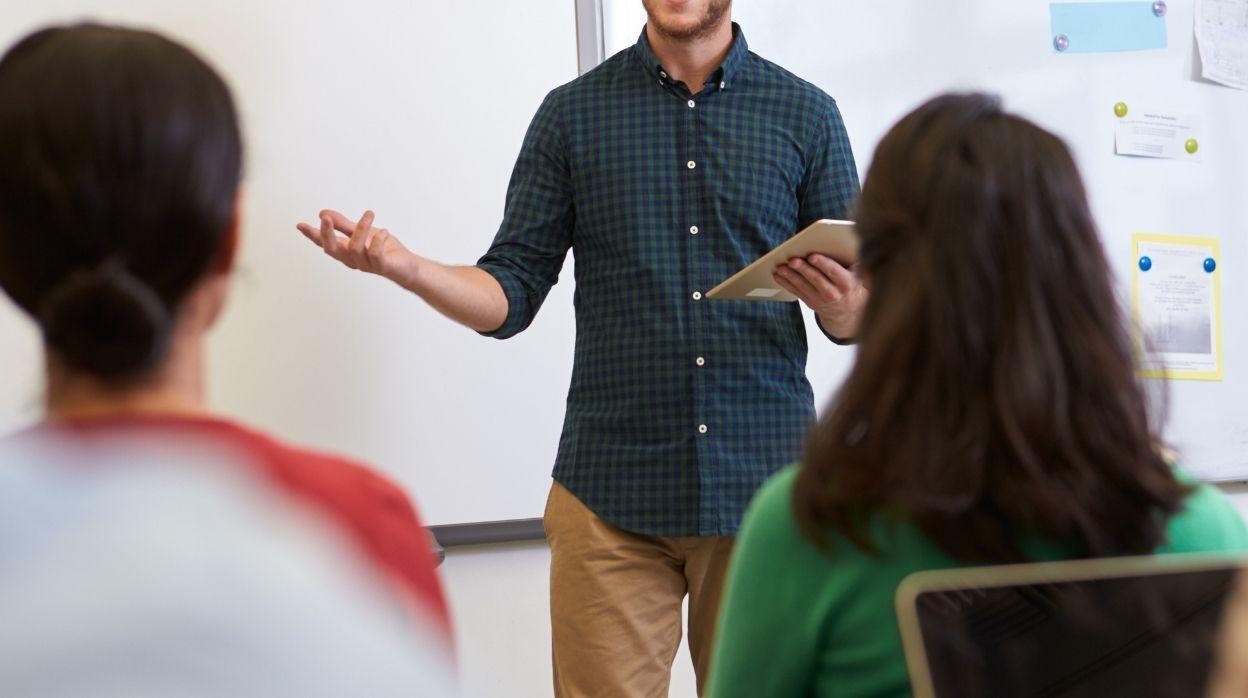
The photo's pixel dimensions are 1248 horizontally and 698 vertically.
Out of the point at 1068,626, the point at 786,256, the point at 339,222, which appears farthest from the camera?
the point at 339,222

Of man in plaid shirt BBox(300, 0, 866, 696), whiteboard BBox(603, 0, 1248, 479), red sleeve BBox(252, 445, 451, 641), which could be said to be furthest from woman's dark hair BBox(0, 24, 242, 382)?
whiteboard BBox(603, 0, 1248, 479)

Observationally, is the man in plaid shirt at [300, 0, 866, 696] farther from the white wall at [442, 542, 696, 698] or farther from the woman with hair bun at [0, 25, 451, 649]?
the woman with hair bun at [0, 25, 451, 649]

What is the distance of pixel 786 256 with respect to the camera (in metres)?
1.83

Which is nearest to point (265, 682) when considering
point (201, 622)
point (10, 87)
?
point (201, 622)

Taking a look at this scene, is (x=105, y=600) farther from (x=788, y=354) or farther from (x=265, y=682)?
(x=788, y=354)

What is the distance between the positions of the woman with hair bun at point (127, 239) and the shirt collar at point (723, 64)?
56.8 inches

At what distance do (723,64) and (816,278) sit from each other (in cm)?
52

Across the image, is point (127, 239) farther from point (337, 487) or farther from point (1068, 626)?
point (1068, 626)

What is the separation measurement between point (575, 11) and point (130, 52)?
5.87 feet

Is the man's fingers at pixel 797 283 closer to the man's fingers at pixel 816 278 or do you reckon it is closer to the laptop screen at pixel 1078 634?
the man's fingers at pixel 816 278

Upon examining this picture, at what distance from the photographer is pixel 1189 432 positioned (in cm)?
301

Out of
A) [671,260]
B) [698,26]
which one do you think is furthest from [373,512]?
[698,26]

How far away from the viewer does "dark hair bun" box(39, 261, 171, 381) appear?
799mm

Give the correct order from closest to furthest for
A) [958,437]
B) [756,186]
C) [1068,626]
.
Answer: [1068,626] → [958,437] → [756,186]
